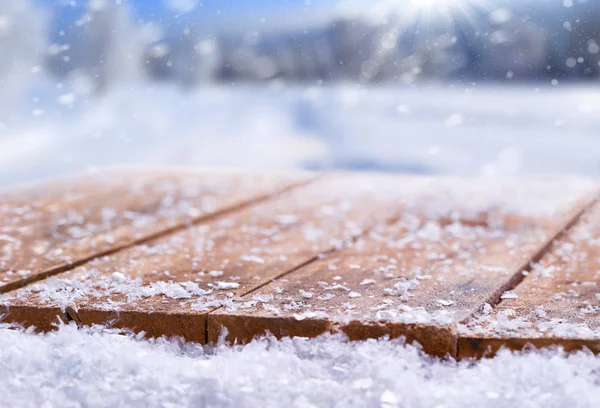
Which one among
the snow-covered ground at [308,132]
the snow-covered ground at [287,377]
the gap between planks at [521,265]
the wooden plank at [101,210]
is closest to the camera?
the snow-covered ground at [287,377]

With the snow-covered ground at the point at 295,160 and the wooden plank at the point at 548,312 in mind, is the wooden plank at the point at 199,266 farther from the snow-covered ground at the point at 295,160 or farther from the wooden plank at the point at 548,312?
the wooden plank at the point at 548,312

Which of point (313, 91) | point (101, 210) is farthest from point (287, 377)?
point (313, 91)

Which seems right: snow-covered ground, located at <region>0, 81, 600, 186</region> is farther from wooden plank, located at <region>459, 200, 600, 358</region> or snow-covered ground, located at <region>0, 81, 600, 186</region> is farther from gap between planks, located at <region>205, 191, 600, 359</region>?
wooden plank, located at <region>459, 200, 600, 358</region>

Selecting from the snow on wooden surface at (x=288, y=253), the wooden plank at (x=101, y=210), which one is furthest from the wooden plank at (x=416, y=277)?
the wooden plank at (x=101, y=210)

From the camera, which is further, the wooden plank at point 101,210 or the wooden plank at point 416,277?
the wooden plank at point 101,210

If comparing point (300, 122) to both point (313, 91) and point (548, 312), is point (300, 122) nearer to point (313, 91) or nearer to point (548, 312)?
point (313, 91)

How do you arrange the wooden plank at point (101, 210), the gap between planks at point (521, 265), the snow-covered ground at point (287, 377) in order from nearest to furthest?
the snow-covered ground at point (287, 377) < the gap between planks at point (521, 265) < the wooden plank at point (101, 210)

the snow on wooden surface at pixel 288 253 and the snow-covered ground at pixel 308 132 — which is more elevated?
the snow on wooden surface at pixel 288 253
